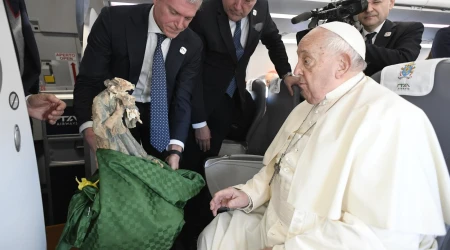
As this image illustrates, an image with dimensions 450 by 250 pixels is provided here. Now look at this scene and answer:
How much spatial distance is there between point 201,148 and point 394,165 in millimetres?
1576

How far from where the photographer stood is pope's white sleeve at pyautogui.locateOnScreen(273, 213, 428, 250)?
110 centimetres

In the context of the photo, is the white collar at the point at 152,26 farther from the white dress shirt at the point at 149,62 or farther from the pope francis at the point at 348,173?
the pope francis at the point at 348,173

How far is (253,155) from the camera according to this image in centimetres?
194

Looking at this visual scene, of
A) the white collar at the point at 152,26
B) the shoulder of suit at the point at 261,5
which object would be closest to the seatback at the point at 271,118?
the shoulder of suit at the point at 261,5

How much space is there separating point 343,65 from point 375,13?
0.97 m

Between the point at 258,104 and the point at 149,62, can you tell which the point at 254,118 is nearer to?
the point at 258,104

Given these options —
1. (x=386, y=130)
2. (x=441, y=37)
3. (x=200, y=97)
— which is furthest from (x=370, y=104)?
(x=441, y=37)

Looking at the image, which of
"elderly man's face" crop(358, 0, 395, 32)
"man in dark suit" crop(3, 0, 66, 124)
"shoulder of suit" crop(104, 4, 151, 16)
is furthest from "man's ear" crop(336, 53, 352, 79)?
"man in dark suit" crop(3, 0, 66, 124)

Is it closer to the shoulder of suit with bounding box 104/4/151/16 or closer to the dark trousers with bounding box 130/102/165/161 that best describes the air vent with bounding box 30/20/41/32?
Answer: the shoulder of suit with bounding box 104/4/151/16

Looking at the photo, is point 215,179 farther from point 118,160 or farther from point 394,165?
point 394,165

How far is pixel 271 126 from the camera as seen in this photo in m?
2.53

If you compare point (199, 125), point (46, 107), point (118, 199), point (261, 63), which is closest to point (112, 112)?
point (118, 199)

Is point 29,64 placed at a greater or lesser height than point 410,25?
lesser

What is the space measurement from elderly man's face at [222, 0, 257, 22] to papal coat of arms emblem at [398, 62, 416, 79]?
1.06 m
